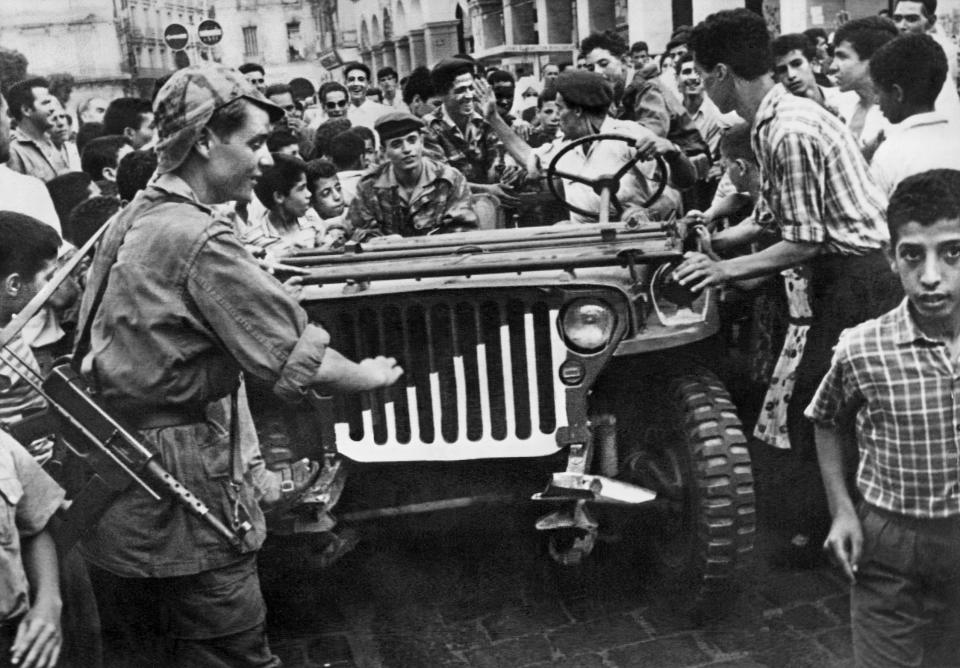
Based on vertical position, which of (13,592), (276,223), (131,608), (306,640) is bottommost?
(306,640)

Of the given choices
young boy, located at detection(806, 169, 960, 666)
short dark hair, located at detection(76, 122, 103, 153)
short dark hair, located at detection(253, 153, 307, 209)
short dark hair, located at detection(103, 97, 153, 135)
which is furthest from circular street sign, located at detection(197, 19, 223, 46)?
young boy, located at detection(806, 169, 960, 666)

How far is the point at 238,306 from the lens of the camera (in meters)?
2.92

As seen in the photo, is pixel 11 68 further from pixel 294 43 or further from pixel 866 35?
pixel 294 43

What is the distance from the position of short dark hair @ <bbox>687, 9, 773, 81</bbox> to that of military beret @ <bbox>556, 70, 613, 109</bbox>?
6.40 ft

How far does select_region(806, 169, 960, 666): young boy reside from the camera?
2717 millimetres

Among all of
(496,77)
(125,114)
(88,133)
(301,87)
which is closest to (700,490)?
(125,114)

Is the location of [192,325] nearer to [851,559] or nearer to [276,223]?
[851,559]

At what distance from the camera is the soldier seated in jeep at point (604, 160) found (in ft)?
19.0

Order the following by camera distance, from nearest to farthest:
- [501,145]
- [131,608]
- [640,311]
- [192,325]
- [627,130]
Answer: [192,325]
[131,608]
[640,311]
[627,130]
[501,145]

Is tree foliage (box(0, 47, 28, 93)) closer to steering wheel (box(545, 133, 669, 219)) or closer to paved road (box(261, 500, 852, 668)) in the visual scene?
steering wheel (box(545, 133, 669, 219))

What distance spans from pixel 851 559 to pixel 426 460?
1.95 m

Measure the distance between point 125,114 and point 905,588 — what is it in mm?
7484

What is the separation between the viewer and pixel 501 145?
333 inches

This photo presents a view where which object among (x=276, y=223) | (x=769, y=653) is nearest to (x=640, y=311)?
(x=769, y=653)
